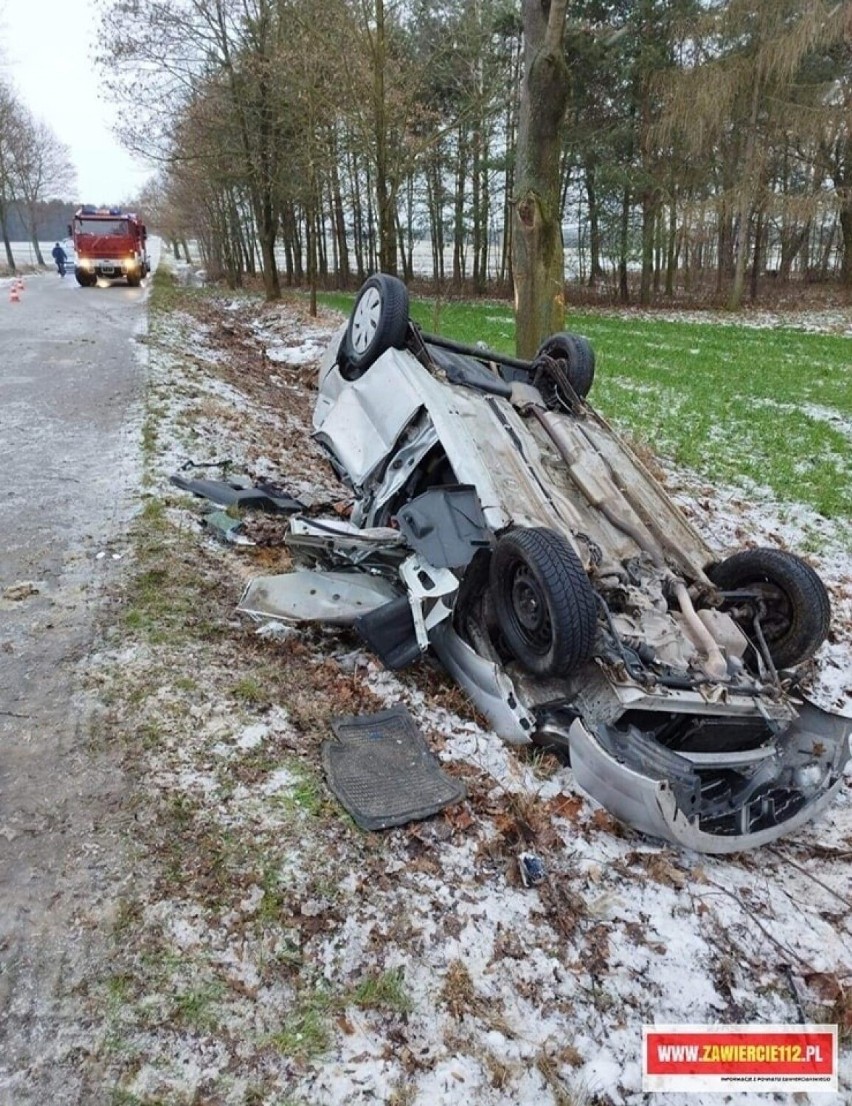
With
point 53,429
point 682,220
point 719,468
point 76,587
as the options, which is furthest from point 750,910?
point 682,220

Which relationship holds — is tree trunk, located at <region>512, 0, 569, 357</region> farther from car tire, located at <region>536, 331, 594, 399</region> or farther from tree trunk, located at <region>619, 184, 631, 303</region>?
tree trunk, located at <region>619, 184, 631, 303</region>

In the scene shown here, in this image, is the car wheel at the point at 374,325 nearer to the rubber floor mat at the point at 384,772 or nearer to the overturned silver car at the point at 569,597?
the overturned silver car at the point at 569,597

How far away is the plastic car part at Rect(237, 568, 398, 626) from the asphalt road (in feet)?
2.98

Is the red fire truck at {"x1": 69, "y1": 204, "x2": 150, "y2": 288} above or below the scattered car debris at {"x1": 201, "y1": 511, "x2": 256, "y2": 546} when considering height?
above

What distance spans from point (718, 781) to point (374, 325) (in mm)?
3820

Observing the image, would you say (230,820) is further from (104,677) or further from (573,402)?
(573,402)

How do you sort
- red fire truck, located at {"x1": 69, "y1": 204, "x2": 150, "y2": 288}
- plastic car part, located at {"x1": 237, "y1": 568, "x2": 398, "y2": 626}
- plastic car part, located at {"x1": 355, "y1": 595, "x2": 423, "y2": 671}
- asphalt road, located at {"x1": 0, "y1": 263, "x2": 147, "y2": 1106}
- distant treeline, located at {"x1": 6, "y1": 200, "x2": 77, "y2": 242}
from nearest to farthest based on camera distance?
1. asphalt road, located at {"x1": 0, "y1": 263, "x2": 147, "y2": 1106}
2. plastic car part, located at {"x1": 355, "y1": 595, "x2": 423, "y2": 671}
3. plastic car part, located at {"x1": 237, "y1": 568, "x2": 398, "y2": 626}
4. red fire truck, located at {"x1": 69, "y1": 204, "x2": 150, "y2": 288}
5. distant treeline, located at {"x1": 6, "y1": 200, "x2": 77, "y2": 242}

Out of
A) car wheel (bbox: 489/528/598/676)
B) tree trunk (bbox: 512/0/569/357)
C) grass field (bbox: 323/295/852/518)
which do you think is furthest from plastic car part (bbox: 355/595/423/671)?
tree trunk (bbox: 512/0/569/357)

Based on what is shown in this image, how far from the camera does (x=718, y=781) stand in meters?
3.32

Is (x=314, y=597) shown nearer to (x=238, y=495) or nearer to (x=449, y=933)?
(x=238, y=495)

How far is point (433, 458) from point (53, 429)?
15.3 ft

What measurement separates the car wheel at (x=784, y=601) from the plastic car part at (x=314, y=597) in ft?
6.56

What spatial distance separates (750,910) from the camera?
285cm

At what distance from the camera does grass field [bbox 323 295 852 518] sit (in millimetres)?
7836
